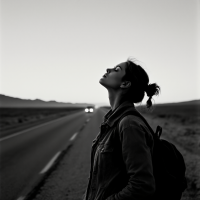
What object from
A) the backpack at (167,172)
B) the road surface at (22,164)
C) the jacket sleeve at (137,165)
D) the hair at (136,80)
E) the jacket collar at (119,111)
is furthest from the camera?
the road surface at (22,164)

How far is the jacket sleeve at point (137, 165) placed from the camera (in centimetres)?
122

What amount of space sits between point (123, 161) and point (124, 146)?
0.53 ft

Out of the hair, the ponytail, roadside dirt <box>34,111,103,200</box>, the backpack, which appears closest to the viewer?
the backpack

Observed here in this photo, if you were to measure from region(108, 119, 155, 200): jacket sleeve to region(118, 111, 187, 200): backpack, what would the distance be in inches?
4.8

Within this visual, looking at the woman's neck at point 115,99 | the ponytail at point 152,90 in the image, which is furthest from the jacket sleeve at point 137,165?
the ponytail at point 152,90

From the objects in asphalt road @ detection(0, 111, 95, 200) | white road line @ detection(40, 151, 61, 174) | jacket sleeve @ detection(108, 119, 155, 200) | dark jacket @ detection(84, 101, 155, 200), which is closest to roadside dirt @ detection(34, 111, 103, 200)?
white road line @ detection(40, 151, 61, 174)

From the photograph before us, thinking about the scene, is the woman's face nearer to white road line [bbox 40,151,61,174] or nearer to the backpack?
the backpack

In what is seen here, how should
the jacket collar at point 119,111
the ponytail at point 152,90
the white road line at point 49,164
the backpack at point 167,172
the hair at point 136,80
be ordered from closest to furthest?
the backpack at point 167,172
the jacket collar at point 119,111
the hair at point 136,80
the ponytail at point 152,90
the white road line at point 49,164

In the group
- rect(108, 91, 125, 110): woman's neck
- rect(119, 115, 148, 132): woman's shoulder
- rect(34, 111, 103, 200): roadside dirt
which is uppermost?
rect(108, 91, 125, 110): woman's neck

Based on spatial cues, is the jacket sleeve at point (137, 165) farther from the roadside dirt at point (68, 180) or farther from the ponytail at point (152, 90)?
the roadside dirt at point (68, 180)

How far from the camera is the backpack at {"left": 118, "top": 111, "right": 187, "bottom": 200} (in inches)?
52.7

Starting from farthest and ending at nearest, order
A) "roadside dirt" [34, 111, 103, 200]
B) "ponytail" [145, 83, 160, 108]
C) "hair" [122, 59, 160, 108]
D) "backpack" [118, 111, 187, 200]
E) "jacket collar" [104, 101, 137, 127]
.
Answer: "roadside dirt" [34, 111, 103, 200] → "ponytail" [145, 83, 160, 108] → "hair" [122, 59, 160, 108] → "jacket collar" [104, 101, 137, 127] → "backpack" [118, 111, 187, 200]

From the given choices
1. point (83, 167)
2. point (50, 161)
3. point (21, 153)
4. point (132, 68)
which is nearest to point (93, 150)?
point (132, 68)

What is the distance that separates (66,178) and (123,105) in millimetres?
3774
